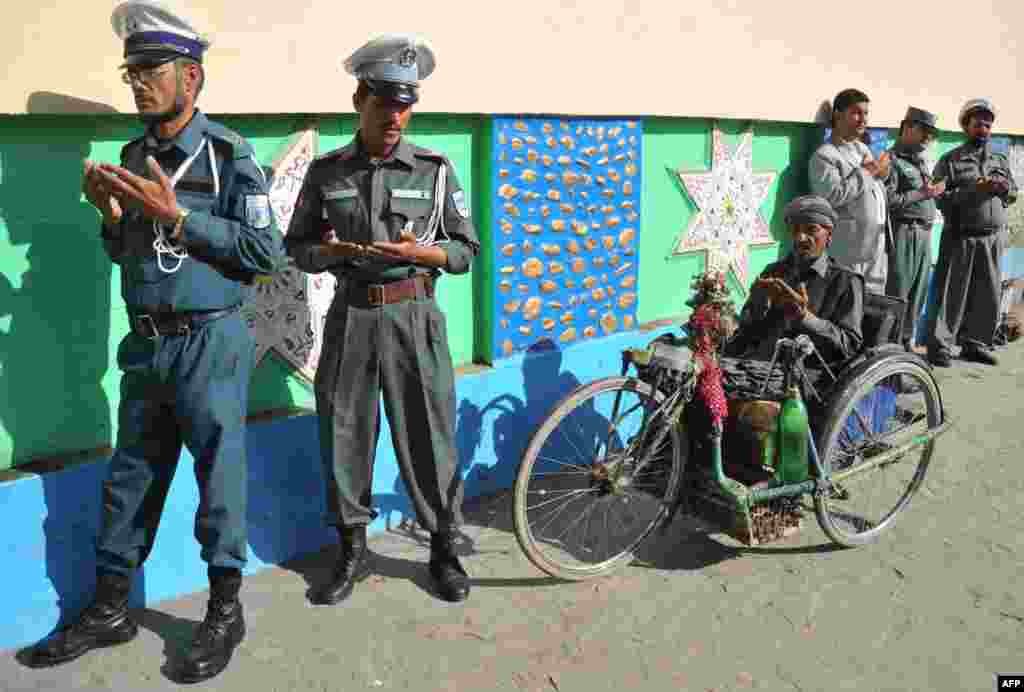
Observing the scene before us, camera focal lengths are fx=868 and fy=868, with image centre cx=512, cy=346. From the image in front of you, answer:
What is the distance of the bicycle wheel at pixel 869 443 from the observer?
391 cm

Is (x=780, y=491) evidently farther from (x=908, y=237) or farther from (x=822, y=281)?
(x=908, y=237)

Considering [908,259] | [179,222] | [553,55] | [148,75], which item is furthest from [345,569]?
[908,259]

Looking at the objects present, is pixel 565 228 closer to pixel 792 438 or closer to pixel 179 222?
pixel 792 438

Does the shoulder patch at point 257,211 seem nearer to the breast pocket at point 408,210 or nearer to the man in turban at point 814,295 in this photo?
the breast pocket at point 408,210

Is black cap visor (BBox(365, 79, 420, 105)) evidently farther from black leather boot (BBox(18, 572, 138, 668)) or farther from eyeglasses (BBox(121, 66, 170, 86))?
black leather boot (BBox(18, 572, 138, 668))

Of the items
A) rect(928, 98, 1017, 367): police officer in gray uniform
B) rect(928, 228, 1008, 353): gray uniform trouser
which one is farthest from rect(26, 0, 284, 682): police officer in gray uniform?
rect(928, 228, 1008, 353): gray uniform trouser

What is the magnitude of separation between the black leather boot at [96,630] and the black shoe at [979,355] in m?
7.20

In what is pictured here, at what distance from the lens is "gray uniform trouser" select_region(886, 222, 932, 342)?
6.69 metres

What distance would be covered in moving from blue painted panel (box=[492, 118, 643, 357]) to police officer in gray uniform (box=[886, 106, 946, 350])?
8.55 feet

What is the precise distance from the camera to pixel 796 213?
4020 mm

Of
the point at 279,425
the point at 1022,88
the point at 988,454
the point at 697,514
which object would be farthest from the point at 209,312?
the point at 1022,88

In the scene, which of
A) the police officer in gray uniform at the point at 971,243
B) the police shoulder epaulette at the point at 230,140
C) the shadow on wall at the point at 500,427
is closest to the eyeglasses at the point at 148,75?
the police shoulder epaulette at the point at 230,140

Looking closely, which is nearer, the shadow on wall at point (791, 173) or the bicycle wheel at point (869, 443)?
the bicycle wheel at point (869, 443)

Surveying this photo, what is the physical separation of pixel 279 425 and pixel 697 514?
1.91 metres
